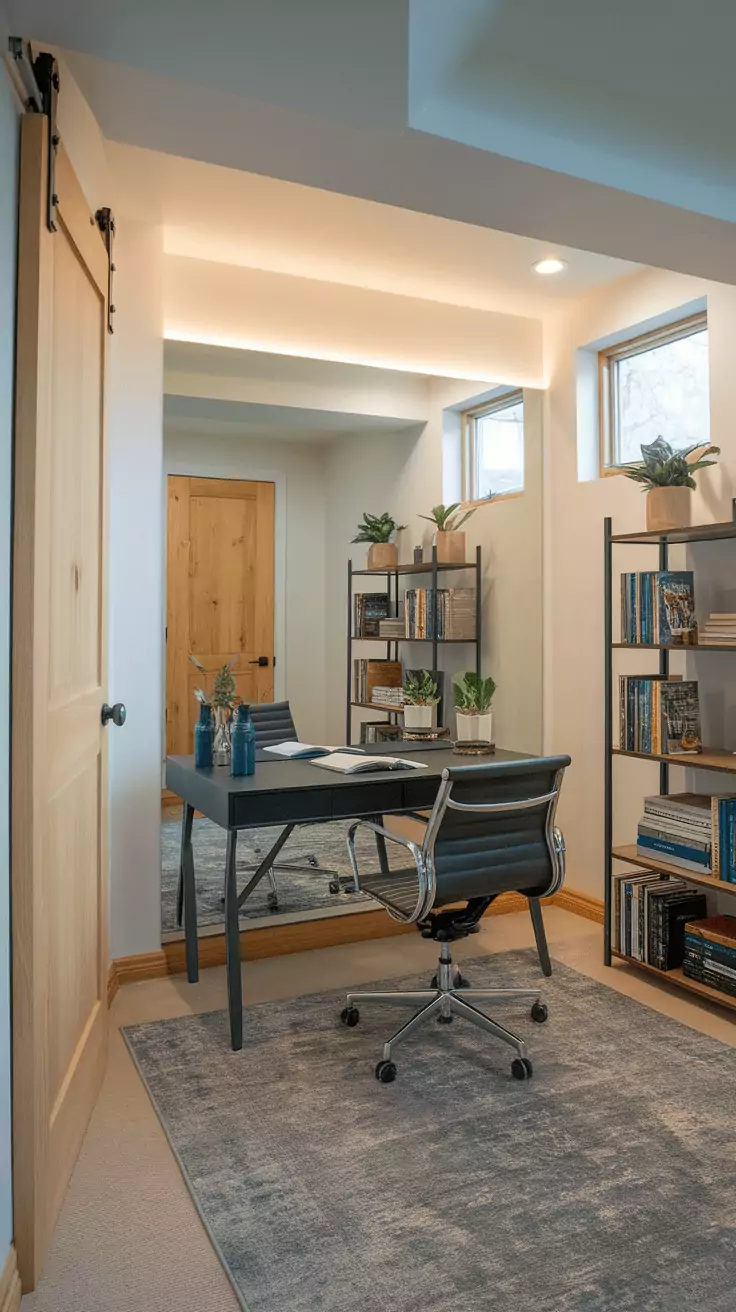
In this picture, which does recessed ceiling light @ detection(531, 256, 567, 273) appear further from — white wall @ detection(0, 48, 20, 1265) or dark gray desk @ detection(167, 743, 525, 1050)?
white wall @ detection(0, 48, 20, 1265)

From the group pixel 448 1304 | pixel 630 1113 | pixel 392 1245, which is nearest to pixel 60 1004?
pixel 392 1245

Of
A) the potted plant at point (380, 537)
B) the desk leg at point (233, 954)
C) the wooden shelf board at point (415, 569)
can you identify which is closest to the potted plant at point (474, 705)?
the wooden shelf board at point (415, 569)

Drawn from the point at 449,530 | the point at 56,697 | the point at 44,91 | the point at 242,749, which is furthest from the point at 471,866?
the point at 44,91

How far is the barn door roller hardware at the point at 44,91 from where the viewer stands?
5.13 feet

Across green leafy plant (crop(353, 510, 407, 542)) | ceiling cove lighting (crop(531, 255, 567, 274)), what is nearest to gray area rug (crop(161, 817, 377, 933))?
green leafy plant (crop(353, 510, 407, 542))

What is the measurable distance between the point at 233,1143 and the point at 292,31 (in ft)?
7.76

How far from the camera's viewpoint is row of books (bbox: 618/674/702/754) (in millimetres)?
3096

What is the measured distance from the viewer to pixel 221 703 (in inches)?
128

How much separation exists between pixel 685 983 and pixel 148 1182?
1821mm

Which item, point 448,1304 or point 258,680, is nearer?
point 448,1304

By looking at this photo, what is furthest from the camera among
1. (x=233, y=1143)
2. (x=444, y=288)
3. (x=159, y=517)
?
(x=444, y=288)

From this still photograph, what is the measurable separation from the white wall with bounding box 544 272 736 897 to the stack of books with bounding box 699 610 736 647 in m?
0.25

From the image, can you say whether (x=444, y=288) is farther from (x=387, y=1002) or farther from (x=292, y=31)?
(x=387, y=1002)

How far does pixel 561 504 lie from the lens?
13.2ft
